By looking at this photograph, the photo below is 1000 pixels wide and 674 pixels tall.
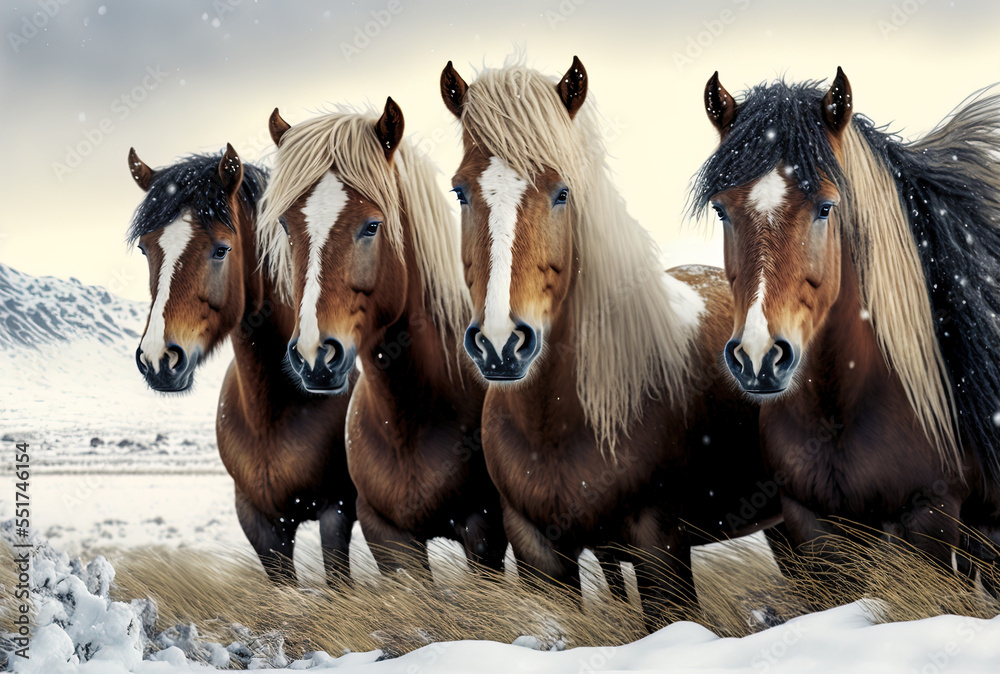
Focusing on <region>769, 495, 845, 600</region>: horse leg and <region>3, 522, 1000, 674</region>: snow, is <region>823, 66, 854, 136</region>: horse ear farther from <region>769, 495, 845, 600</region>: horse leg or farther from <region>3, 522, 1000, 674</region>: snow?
<region>3, 522, 1000, 674</region>: snow

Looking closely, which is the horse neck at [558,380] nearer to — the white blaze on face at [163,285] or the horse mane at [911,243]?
the horse mane at [911,243]

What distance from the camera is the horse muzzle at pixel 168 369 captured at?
479 cm

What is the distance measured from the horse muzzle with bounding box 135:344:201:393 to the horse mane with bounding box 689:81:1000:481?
118 inches

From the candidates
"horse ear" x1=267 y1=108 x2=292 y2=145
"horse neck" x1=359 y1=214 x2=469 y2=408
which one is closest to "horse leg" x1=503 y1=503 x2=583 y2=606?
"horse neck" x1=359 y1=214 x2=469 y2=408

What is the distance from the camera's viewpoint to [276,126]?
16.4 feet

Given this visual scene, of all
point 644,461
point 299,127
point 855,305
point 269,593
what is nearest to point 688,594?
point 644,461

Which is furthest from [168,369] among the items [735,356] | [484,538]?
[735,356]

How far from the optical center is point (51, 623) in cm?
377

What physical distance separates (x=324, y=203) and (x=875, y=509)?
9.59 ft

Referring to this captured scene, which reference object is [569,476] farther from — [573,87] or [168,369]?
[168,369]

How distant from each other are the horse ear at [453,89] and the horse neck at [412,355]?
0.84m

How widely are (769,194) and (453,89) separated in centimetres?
154

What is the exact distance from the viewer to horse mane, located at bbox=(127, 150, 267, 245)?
199 inches

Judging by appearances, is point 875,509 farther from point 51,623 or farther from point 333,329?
point 51,623
